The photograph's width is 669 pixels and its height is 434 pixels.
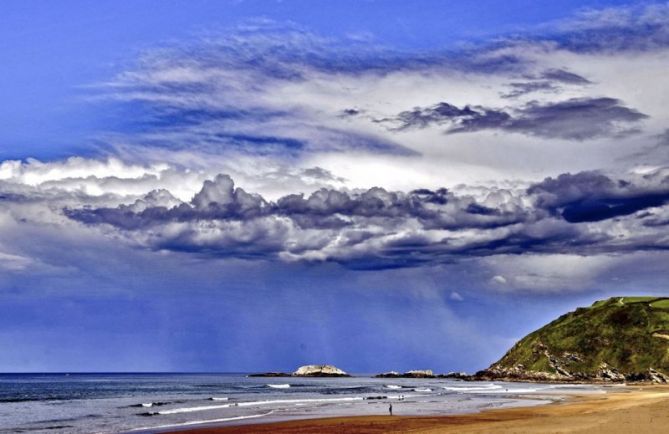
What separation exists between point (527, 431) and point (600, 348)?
170m

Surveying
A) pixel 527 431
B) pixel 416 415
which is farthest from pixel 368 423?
pixel 527 431

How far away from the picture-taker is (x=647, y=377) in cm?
17738

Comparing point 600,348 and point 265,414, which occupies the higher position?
point 600,348

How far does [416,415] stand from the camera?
63844 millimetres

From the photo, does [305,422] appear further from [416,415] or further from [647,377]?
[647,377]

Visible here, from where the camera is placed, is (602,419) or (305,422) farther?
(305,422)

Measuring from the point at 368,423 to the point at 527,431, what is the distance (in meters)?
15.2

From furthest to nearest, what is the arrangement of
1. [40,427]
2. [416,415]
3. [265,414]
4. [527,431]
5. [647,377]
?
1. [647,377]
2. [265,414]
3. [416,415]
4. [40,427]
5. [527,431]

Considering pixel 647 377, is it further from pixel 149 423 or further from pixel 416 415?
pixel 149 423

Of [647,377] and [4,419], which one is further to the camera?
[647,377]

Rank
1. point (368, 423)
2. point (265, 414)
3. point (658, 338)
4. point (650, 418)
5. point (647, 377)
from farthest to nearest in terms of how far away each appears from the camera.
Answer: point (658, 338), point (647, 377), point (265, 414), point (368, 423), point (650, 418)

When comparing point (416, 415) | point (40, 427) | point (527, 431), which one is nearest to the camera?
point (527, 431)

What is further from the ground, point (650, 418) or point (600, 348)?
point (600, 348)

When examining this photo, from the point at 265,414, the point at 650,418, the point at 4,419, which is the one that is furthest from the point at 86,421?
the point at 650,418
